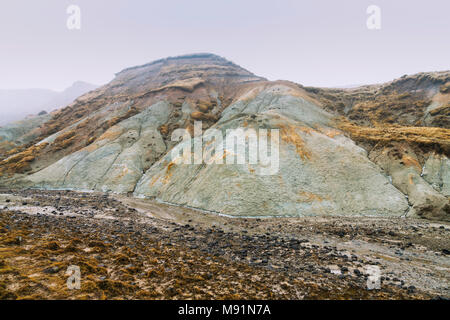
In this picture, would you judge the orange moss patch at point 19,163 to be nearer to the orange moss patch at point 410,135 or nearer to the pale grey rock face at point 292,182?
the pale grey rock face at point 292,182

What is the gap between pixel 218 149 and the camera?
3572 centimetres

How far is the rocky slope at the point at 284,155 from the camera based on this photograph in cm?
2664

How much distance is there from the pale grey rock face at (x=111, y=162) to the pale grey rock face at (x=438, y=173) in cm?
4908

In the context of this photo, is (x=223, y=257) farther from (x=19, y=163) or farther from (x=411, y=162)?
(x=19, y=163)

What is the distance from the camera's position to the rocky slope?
26.6m

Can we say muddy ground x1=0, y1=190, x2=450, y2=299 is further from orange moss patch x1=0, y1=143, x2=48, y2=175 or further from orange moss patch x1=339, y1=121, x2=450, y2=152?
orange moss patch x1=0, y1=143, x2=48, y2=175

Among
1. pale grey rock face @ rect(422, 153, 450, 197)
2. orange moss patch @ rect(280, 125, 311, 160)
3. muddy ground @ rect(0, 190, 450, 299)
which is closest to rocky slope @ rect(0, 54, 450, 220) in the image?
pale grey rock face @ rect(422, 153, 450, 197)

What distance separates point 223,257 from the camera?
44.2 feet

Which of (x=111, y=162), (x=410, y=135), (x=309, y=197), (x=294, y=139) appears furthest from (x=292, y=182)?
(x=111, y=162)

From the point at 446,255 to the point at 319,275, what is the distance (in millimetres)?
11717

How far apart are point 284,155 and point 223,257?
2299 centimetres

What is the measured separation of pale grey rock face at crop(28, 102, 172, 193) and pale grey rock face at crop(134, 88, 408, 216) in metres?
5.53

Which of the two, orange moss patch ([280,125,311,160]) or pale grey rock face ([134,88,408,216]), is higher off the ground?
orange moss patch ([280,125,311,160])

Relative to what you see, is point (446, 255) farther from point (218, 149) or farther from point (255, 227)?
point (218, 149)
